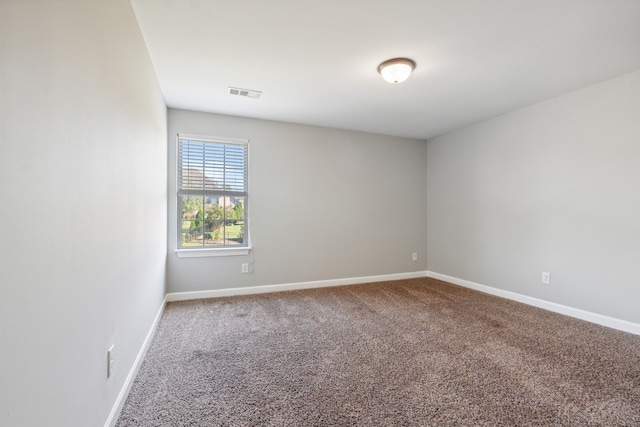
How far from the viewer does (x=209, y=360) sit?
212cm

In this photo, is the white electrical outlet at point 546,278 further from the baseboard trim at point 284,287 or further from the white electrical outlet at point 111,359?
the white electrical outlet at point 111,359

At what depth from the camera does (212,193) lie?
12.1ft

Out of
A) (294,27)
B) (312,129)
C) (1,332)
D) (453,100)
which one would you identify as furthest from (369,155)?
(1,332)

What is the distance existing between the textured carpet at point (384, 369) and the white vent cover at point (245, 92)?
235 cm

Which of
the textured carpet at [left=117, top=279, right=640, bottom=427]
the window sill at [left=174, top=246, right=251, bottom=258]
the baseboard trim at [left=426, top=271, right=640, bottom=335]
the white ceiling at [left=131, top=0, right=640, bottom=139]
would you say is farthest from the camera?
the window sill at [left=174, top=246, right=251, bottom=258]

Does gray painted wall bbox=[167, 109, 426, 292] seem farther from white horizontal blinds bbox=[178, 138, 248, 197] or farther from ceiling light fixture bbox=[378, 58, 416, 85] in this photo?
ceiling light fixture bbox=[378, 58, 416, 85]

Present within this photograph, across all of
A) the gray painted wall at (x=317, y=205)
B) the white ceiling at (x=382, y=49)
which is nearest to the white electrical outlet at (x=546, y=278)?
the gray painted wall at (x=317, y=205)

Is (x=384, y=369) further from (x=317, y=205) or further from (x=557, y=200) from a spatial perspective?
(x=557, y=200)

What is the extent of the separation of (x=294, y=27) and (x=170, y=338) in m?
2.66

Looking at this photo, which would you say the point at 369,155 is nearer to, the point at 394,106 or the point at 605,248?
the point at 394,106

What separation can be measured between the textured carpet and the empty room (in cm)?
2

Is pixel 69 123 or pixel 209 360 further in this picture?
pixel 209 360

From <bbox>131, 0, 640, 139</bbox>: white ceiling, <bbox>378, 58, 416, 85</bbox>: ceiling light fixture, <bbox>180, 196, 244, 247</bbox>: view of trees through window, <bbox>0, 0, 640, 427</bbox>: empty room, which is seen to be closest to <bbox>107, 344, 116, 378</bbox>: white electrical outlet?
<bbox>0, 0, 640, 427</bbox>: empty room

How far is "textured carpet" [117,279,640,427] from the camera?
154 cm
